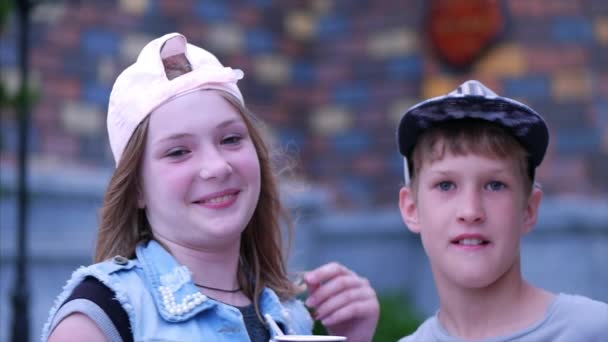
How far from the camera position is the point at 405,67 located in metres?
8.09

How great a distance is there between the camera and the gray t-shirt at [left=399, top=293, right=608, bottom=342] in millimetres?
2404

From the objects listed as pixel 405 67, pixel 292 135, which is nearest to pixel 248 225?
pixel 405 67

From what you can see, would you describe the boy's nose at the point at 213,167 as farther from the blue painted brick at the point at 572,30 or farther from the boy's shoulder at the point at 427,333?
the blue painted brick at the point at 572,30

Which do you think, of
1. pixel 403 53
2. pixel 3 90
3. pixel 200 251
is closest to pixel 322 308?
pixel 200 251

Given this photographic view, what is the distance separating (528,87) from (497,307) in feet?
16.6

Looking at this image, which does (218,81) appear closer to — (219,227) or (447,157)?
(219,227)

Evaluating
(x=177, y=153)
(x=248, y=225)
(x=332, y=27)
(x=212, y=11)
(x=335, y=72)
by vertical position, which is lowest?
(x=248, y=225)

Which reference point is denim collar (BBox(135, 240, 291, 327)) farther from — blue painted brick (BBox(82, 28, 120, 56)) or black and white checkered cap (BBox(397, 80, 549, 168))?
blue painted brick (BBox(82, 28, 120, 56))

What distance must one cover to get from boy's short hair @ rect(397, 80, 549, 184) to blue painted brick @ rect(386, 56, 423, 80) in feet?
17.9

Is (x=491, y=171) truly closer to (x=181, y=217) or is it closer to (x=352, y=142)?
(x=181, y=217)

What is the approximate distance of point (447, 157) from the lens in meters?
2.56

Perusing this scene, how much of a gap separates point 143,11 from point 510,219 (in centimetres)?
595

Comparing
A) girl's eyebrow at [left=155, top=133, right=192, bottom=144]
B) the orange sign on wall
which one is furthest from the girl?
the orange sign on wall

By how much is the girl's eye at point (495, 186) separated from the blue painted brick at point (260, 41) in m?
6.23
